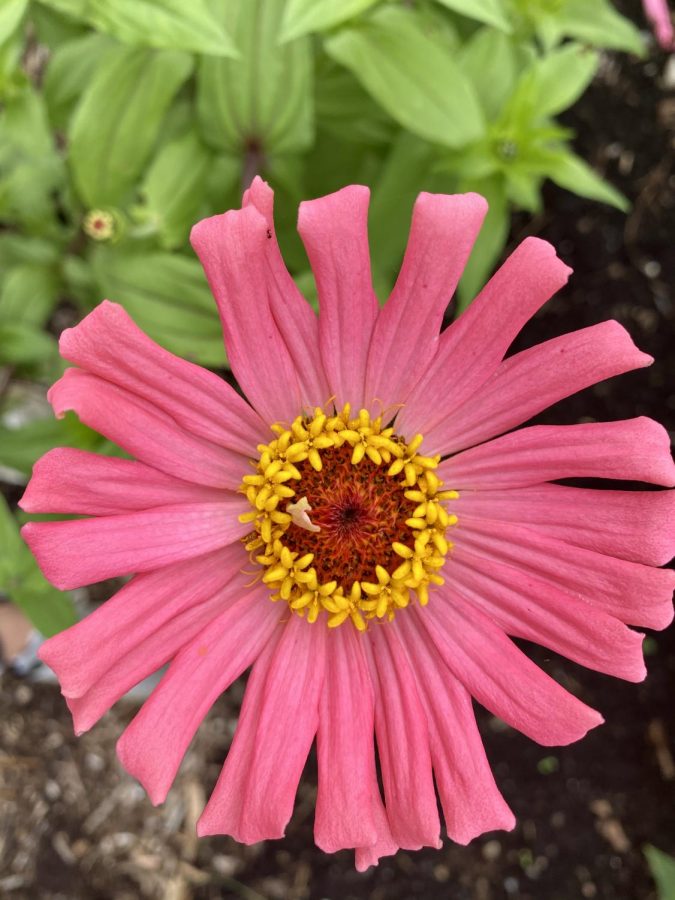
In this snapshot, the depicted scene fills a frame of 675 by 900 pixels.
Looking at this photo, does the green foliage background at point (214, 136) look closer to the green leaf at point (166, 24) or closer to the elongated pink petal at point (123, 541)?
the green leaf at point (166, 24)

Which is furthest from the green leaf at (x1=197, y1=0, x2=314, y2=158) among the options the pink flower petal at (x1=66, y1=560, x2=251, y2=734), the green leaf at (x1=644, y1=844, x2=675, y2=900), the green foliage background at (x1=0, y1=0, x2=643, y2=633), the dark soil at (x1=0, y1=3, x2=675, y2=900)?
the green leaf at (x1=644, y1=844, x2=675, y2=900)

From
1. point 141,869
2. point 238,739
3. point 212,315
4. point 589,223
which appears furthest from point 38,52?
point 141,869

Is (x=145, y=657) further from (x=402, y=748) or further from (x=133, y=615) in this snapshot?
(x=402, y=748)

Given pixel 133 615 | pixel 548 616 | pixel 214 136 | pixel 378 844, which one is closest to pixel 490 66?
pixel 214 136

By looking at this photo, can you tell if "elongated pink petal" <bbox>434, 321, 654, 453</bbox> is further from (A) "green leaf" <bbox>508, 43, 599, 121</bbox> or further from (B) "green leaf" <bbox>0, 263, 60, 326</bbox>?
(B) "green leaf" <bbox>0, 263, 60, 326</bbox>

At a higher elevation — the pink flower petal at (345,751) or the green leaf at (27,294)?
the pink flower petal at (345,751)

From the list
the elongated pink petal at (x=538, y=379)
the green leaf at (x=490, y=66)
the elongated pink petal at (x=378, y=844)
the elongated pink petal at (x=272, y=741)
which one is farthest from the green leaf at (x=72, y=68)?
→ the elongated pink petal at (x=378, y=844)
